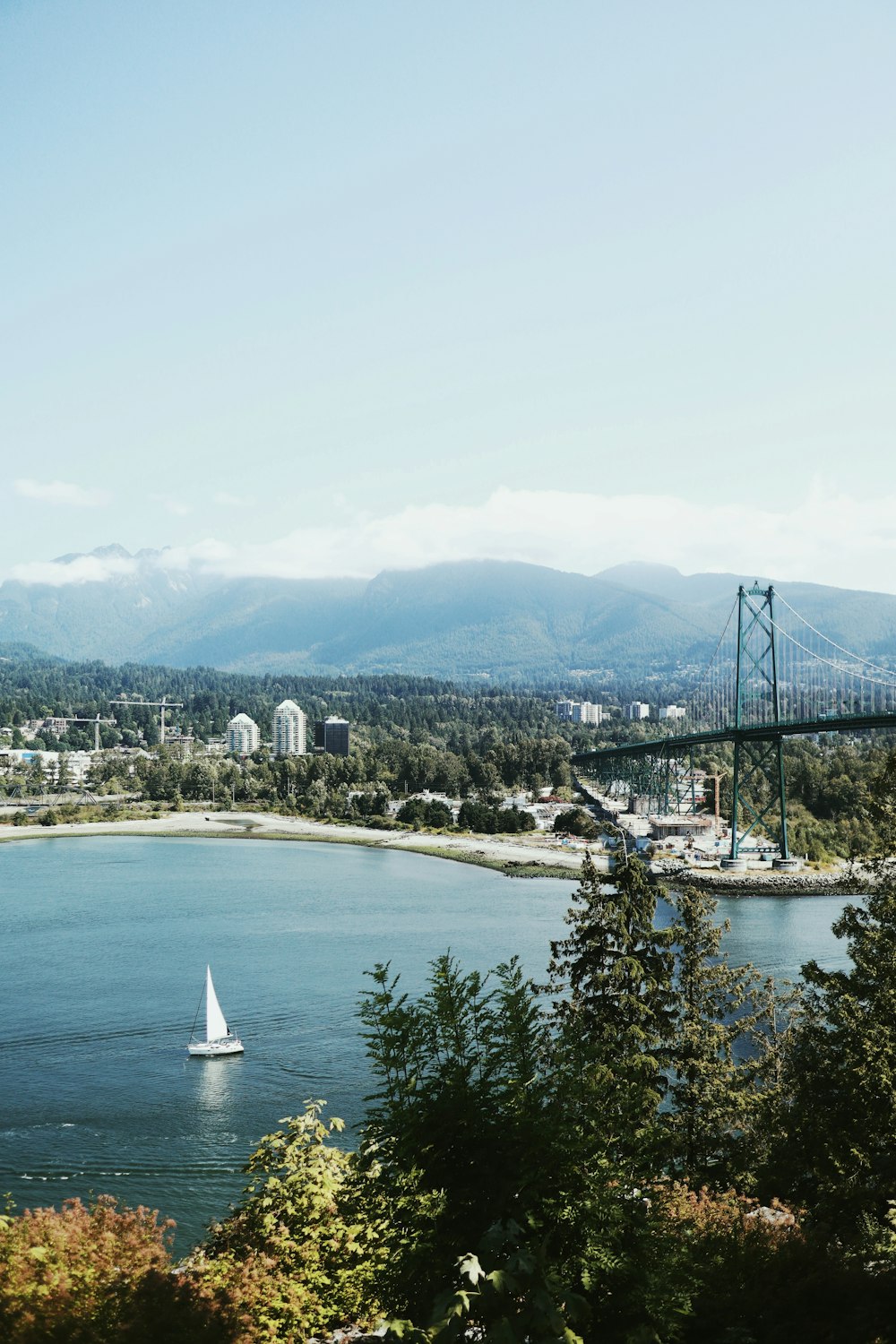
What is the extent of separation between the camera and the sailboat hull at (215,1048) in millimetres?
11516

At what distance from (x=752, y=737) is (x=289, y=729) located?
50455mm

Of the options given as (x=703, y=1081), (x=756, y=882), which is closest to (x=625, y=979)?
(x=703, y=1081)

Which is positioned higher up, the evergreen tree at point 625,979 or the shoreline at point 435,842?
the evergreen tree at point 625,979

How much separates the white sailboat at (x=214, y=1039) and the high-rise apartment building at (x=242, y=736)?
63632 mm

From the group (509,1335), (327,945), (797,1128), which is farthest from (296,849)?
(509,1335)

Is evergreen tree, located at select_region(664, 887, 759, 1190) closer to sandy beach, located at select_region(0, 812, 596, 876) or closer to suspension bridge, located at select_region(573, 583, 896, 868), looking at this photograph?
suspension bridge, located at select_region(573, 583, 896, 868)

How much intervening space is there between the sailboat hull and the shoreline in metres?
13.2

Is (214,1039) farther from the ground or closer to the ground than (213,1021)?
closer to the ground

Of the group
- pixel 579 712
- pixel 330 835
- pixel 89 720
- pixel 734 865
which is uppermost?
pixel 579 712

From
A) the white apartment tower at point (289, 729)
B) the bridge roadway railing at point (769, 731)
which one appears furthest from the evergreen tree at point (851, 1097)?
the white apartment tower at point (289, 729)

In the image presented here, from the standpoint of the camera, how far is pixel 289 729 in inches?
2955

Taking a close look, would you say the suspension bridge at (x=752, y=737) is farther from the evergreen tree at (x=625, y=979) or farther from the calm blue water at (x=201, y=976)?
the evergreen tree at (x=625, y=979)

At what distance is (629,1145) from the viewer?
11.7 ft

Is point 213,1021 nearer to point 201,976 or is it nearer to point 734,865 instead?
point 201,976
